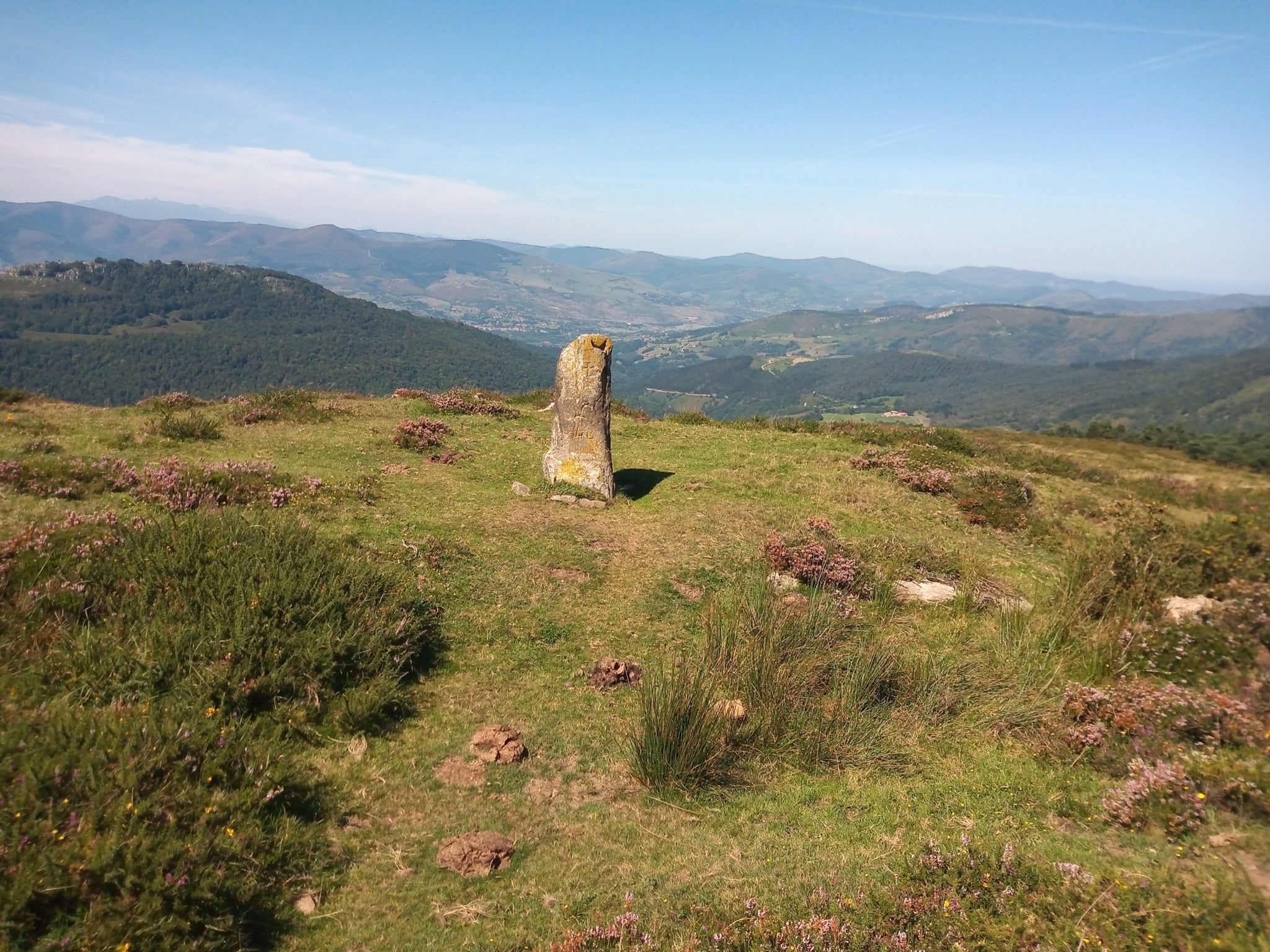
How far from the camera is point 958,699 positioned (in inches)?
331

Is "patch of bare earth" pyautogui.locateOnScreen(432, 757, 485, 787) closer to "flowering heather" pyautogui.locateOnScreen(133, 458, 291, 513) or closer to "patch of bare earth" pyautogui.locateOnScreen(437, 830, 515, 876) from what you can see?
"patch of bare earth" pyautogui.locateOnScreen(437, 830, 515, 876)

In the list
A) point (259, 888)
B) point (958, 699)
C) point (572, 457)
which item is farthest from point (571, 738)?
point (572, 457)

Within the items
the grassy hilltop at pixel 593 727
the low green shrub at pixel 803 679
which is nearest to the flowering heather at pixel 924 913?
the grassy hilltop at pixel 593 727

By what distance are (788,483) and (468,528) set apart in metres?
9.51

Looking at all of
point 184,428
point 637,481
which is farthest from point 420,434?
point 637,481

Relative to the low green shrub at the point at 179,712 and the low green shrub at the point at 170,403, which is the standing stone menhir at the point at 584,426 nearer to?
the low green shrub at the point at 179,712

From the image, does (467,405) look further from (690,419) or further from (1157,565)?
(1157,565)

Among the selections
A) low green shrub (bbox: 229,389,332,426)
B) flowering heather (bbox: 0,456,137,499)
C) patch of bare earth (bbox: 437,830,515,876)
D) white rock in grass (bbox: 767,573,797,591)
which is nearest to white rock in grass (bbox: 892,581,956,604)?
white rock in grass (bbox: 767,573,797,591)

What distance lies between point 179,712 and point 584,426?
36.9 feet

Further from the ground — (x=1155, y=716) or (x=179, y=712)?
(x=179, y=712)

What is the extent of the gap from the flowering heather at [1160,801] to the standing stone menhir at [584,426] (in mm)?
11503

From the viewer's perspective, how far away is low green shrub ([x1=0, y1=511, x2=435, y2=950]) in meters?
4.28

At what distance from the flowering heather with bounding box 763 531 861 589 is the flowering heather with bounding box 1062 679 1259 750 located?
14.3ft

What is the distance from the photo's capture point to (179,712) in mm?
5781
